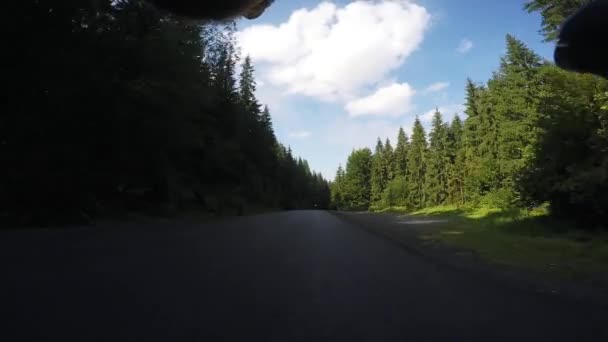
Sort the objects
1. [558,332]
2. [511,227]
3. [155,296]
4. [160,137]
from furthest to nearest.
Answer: [160,137] < [511,227] < [155,296] < [558,332]

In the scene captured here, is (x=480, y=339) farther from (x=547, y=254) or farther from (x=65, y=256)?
(x=547, y=254)

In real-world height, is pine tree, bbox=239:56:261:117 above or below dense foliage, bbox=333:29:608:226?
above

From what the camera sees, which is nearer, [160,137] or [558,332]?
[558,332]

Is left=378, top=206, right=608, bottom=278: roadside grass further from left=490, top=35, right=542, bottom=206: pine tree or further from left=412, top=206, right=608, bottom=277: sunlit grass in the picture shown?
left=490, top=35, right=542, bottom=206: pine tree

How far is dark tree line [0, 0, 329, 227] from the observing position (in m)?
14.6

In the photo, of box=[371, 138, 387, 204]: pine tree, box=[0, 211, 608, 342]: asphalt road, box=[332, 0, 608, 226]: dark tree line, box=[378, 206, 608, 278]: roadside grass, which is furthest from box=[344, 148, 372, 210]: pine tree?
box=[0, 211, 608, 342]: asphalt road

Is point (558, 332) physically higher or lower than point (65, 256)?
lower

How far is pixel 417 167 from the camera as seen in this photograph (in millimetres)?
86812

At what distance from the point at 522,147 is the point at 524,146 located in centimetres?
25

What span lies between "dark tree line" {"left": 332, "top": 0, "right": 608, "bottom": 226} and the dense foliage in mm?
36

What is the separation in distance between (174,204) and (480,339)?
79.5ft

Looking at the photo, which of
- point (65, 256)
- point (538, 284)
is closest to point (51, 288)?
point (65, 256)

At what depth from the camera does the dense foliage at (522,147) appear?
14.3 m

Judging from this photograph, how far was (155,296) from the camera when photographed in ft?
14.5
